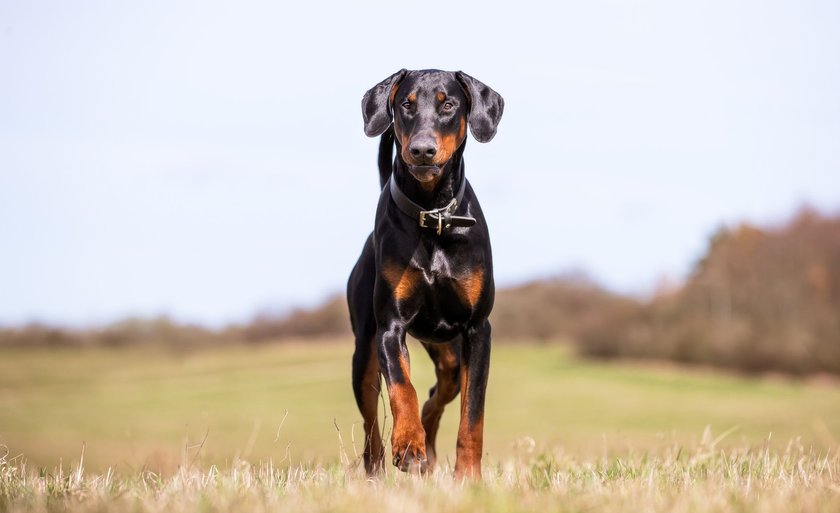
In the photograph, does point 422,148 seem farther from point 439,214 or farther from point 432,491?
point 432,491

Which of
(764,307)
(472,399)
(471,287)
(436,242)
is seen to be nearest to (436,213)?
(436,242)

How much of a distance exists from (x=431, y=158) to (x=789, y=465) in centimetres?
269

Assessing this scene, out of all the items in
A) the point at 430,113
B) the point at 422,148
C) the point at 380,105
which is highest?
the point at 380,105

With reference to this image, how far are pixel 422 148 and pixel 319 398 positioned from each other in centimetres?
4774

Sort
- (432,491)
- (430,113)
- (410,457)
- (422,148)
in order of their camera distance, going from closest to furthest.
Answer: (432,491), (410,457), (422,148), (430,113)

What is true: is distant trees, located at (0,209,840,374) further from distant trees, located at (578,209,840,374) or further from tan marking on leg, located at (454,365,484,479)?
tan marking on leg, located at (454,365,484,479)

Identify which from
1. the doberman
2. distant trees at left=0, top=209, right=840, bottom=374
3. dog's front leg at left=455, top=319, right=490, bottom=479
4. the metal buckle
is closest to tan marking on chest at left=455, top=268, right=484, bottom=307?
the doberman

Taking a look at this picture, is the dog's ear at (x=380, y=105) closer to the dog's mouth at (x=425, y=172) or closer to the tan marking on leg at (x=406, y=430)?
the dog's mouth at (x=425, y=172)

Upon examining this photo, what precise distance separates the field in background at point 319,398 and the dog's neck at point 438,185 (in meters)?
13.8

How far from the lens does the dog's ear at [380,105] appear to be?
16.8 feet

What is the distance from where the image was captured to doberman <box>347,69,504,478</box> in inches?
191

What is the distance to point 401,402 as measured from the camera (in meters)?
4.59

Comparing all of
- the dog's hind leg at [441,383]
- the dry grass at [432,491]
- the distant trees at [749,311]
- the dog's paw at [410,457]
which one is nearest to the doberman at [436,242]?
the dog's paw at [410,457]

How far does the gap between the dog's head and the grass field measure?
1423 mm
